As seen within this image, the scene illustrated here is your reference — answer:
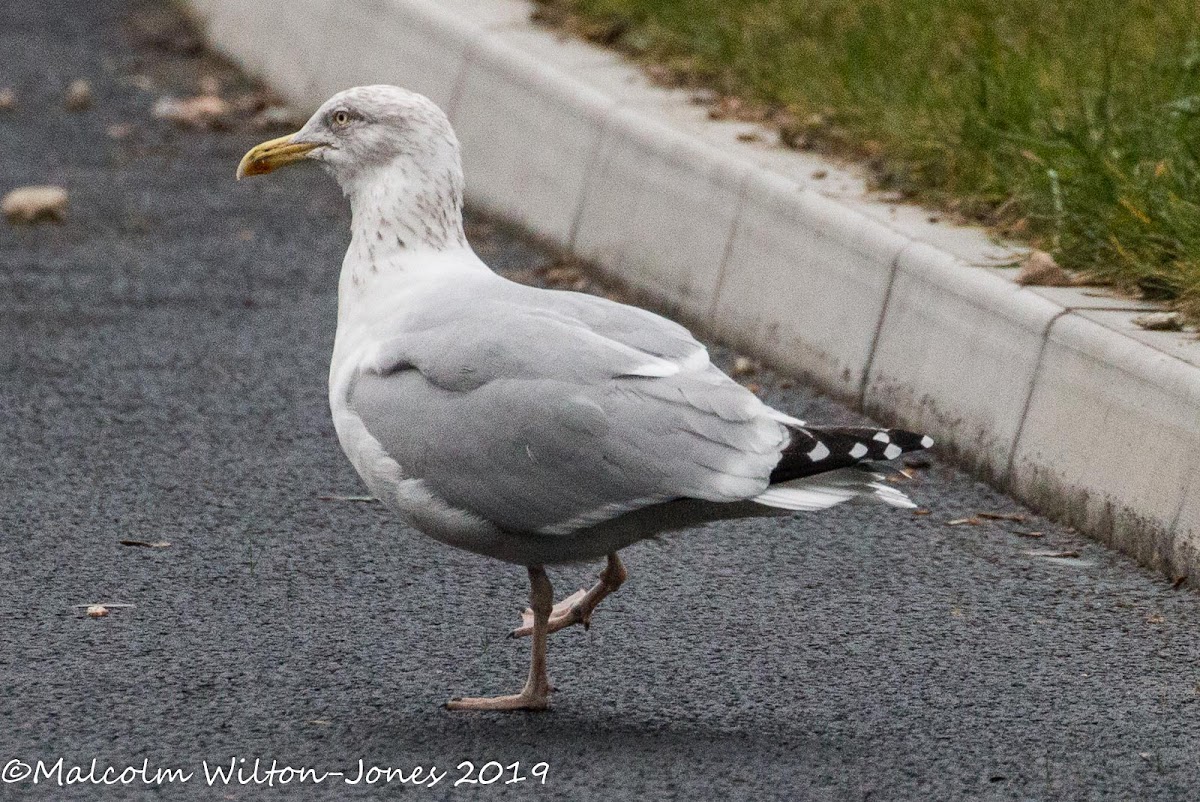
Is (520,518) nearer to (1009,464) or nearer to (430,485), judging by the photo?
(430,485)

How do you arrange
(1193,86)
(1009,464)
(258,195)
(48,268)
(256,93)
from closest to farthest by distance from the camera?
(1009,464), (1193,86), (48,268), (258,195), (256,93)

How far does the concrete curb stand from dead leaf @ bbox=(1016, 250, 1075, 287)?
5 centimetres

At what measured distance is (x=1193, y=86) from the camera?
679cm

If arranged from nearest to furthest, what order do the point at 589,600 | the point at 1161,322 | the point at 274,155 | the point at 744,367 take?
the point at 589,600
the point at 274,155
the point at 1161,322
the point at 744,367

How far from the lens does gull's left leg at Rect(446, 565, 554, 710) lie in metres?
4.15

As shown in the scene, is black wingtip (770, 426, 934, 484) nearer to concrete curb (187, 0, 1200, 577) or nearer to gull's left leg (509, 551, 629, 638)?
gull's left leg (509, 551, 629, 638)

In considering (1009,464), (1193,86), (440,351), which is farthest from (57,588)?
(1193,86)

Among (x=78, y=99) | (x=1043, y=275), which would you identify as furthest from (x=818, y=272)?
(x=78, y=99)

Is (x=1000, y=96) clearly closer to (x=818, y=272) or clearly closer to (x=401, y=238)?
(x=818, y=272)

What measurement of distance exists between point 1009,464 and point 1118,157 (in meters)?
1.28

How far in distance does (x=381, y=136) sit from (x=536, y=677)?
50.1 inches

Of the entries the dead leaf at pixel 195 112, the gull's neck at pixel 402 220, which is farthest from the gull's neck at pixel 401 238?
the dead leaf at pixel 195 112

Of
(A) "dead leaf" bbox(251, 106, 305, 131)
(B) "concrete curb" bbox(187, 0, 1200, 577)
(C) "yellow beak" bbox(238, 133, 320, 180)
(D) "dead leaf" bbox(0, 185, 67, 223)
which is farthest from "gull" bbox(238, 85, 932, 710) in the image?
(A) "dead leaf" bbox(251, 106, 305, 131)

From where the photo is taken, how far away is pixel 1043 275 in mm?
5848
